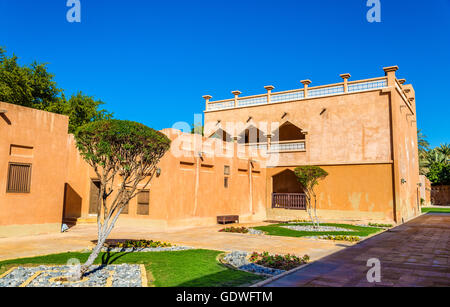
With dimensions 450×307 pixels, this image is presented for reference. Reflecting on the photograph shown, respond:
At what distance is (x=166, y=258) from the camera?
9203 mm

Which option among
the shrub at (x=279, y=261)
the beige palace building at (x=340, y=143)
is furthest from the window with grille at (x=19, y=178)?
the beige palace building at (x=340, y=143)

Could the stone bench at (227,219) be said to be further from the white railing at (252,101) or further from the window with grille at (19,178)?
the window with grille at (19,178)

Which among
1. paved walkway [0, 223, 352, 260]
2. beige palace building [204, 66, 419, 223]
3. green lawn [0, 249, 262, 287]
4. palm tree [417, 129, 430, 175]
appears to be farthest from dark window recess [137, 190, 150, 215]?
palm tree [417, 129, 430, 175]

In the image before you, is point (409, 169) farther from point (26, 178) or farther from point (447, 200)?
point (447, 200)

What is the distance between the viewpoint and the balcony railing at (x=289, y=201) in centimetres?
2447

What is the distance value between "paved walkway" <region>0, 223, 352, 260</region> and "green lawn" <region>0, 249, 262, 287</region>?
Result: 3.94 feet

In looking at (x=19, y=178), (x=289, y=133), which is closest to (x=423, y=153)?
(x=289, y=133)

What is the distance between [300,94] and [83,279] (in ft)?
69.6

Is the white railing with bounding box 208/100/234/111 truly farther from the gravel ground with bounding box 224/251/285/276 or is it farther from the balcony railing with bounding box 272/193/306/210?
the gravel ground with bounding box 224/251/285/276

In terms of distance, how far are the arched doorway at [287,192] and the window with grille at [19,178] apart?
16950 mm

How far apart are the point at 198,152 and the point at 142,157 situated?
35.3 ft

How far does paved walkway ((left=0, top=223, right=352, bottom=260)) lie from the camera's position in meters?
10.6

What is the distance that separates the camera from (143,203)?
17.7m
